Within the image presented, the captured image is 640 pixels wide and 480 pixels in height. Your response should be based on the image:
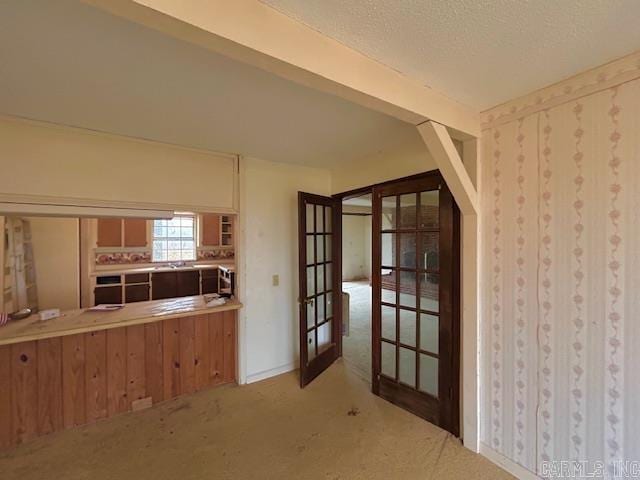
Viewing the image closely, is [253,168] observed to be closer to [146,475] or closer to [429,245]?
[429,245]

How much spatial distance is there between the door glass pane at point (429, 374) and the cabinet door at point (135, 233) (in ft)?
17.3

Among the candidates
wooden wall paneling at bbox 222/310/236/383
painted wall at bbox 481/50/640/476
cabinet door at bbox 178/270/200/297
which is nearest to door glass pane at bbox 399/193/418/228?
painted wall at bbox 481/50/640/476

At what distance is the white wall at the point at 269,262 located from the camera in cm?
289

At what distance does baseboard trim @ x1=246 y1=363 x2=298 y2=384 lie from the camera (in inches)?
114

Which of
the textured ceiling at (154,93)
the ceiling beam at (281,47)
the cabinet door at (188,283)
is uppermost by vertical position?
the textured ceiling at (154,93)

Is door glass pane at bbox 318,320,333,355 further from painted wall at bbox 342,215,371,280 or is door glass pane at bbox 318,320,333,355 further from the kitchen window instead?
painted wall at bbox 342,215,371,280

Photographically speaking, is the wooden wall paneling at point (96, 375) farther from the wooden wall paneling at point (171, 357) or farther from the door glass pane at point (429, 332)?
the door glass pane at point (429, 332)

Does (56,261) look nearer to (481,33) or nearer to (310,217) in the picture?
(310,217)

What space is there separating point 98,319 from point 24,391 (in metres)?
0.63

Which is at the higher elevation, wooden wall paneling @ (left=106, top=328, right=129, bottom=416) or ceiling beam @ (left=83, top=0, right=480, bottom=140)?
ceiling beam @ (left=83, top=0, right=480, bottom=140)

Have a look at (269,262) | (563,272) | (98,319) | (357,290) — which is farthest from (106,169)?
(357,290)

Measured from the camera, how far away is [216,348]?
2818mm

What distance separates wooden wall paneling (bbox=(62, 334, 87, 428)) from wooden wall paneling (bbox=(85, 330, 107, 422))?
0.10 ft

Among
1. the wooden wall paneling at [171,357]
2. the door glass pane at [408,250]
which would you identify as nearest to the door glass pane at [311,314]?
the door glass pane at [408,250]
